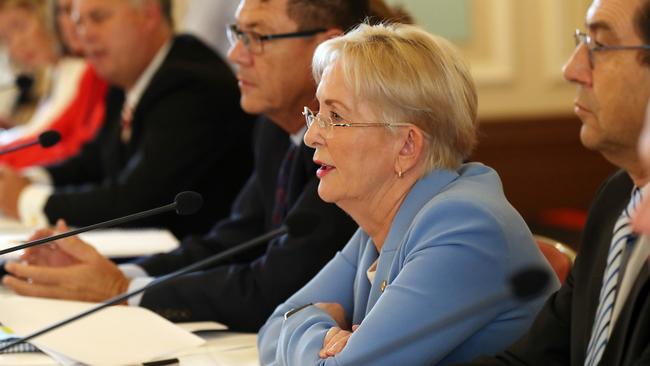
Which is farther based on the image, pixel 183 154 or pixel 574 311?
pixel 183 154

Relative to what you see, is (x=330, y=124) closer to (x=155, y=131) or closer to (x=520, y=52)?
(x=155, y=131)

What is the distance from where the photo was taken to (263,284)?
2.32m

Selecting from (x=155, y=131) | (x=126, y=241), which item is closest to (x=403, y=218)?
(x=126, y=241)

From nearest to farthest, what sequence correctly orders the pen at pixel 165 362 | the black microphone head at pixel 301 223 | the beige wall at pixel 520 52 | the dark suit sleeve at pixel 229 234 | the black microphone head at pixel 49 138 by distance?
the pen at pixel 165 362
the black microphone head at pixel 301 223
the black microphone head at pixel 49 138
the dark suit sleeve at pixel 229 234
the beige wall at pixel 520 52

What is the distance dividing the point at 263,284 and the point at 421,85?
0.69 m

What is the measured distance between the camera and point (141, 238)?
3.18m

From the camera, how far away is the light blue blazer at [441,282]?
166 cm

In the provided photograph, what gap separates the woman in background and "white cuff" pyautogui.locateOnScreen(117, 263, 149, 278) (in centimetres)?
206

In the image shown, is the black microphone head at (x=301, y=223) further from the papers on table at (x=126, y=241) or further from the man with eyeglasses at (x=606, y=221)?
the papers on table at (x=126, y=241)

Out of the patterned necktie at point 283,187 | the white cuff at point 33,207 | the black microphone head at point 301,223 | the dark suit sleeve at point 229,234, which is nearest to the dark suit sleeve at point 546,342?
the black microphone head at point 301,223

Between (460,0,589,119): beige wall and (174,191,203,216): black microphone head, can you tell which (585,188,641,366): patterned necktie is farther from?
(460,0,589,119): beige wall

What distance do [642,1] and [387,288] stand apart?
617 mm

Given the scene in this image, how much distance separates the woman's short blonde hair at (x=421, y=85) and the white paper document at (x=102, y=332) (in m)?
0.57

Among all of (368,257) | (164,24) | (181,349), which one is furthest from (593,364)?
(164,24)
